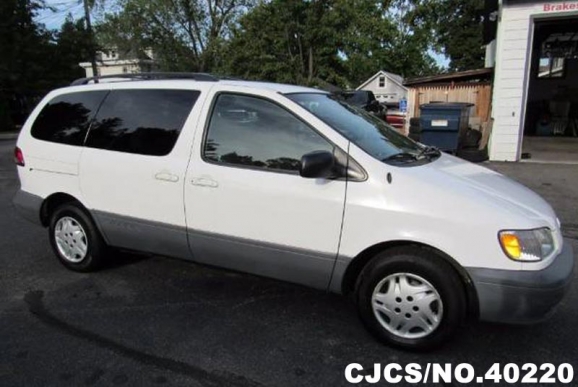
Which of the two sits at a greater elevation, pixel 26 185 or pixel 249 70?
pixel 249 70

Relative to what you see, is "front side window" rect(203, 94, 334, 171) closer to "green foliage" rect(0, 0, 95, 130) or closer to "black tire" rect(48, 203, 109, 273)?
"black tire" rect(48, 203, 109, 273)

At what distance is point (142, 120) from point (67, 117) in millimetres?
938

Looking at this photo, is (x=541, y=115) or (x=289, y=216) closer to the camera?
(x=289, y=216)

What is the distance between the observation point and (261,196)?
338 cm

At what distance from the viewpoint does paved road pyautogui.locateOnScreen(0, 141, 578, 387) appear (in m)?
2.95

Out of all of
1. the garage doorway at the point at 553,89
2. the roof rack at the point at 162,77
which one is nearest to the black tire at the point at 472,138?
the garage doorway at the point at 553,89

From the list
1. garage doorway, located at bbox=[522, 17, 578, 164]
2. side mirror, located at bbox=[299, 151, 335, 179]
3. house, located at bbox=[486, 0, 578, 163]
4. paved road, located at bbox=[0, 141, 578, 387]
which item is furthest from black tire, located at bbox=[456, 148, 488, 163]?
Result: side mirror, located at bbox=[299, 151, 335, 179]

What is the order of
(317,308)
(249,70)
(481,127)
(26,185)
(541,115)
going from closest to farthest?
1. (317,308)
2. (26,185)
3. (481,127)
4. (541,115)
5. (249,70)

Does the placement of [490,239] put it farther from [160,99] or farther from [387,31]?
[387,31]

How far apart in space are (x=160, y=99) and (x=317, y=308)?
2.09 m

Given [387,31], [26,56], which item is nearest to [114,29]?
[26,56]

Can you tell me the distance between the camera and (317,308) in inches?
149

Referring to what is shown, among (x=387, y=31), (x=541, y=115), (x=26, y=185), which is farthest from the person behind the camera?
(x=387, y=31)

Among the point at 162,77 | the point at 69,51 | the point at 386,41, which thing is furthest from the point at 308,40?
the point at 162,77
